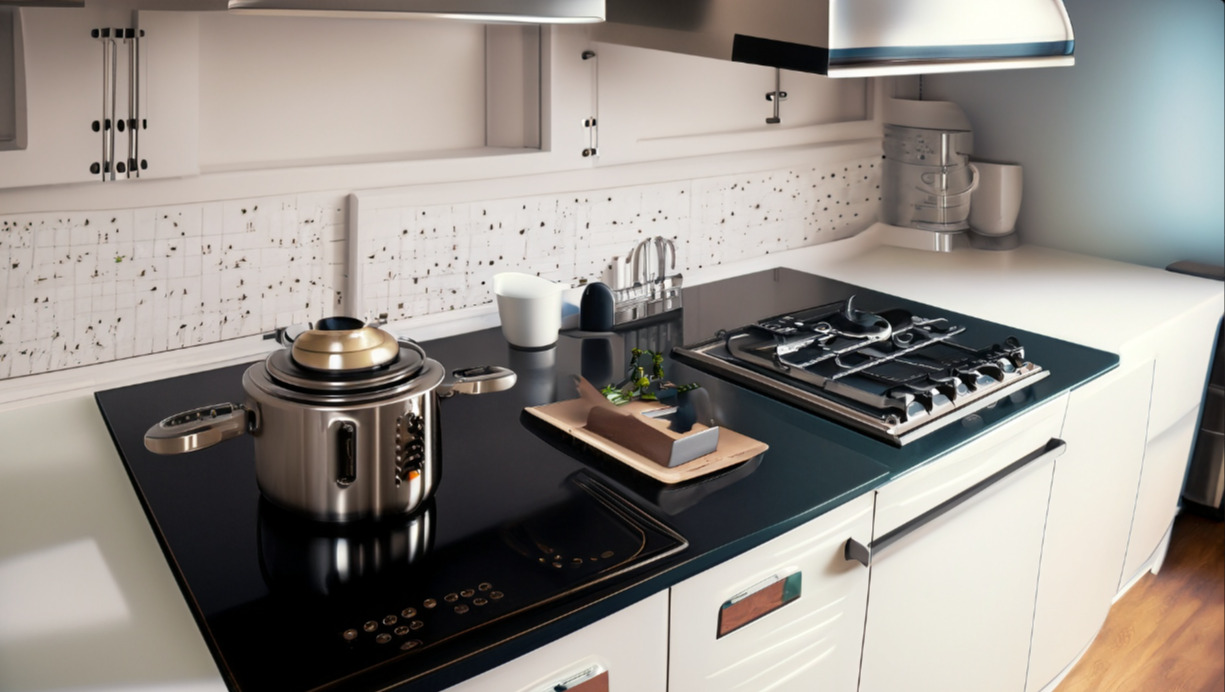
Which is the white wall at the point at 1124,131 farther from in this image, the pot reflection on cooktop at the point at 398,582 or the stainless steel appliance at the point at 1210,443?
the pot reflection on cooktop at the point at 398,582

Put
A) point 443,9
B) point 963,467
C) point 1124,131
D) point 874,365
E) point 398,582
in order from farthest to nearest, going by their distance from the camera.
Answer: point 1124,131 → point 874,365 → point 963,467 → point 443,9 → point 398,582

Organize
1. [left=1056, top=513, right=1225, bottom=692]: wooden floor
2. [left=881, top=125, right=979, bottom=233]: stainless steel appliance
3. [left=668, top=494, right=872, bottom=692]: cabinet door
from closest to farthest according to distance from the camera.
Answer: [left=668, top=494, right=872, bottom=692]: cabinet door
[left=1056, top=513, right=1225, bottom=692]: wooden floor
[left=881, top=125, right=979, bottom=233]: stainless steel appliance

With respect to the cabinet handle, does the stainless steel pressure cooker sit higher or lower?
higher

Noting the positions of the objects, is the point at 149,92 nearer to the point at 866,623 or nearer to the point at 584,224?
the point at 584,224

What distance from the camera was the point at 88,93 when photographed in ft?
4.91

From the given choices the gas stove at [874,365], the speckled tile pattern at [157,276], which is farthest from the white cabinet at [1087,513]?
the speckled tile pattern at [157,276]

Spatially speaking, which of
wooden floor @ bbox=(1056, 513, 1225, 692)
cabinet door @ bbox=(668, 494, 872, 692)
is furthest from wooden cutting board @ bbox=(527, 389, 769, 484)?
wooden floor @ bbox=(1056, 513, 1225, 692)

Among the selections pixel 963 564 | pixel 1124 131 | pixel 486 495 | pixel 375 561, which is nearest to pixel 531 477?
pixel 486 495

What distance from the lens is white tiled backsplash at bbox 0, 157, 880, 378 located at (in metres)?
1.57

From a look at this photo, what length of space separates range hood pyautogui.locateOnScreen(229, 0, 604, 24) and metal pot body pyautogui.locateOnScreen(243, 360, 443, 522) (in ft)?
1.44

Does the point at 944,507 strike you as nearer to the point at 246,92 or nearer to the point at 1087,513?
the point at 1087,513

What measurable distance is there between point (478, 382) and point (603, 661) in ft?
1.25

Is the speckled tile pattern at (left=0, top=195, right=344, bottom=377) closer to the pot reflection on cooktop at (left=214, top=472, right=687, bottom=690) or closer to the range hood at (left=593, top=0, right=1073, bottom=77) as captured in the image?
the pot reflection on cooktop at (left=214, top=472, right=687, bottom=690)

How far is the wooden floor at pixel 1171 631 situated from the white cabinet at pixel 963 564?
1.53 feet
